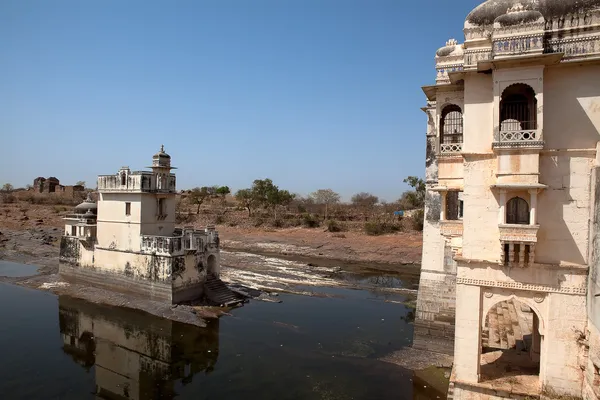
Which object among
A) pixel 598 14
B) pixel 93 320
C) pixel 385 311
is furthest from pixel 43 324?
pixel 598 14

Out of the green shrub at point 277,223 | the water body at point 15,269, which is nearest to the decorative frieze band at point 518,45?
the water body at point 15,269

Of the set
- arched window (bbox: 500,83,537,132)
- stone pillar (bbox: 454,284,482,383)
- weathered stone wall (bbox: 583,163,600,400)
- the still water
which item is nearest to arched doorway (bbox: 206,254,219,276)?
the still water

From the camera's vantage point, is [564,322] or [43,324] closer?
[564,322]

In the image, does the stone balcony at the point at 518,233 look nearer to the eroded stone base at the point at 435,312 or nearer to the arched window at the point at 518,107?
the arched window at the point at 518,107

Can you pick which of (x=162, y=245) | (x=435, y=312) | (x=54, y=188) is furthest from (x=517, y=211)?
(x=54, y=188)

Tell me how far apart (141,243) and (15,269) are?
15.9m

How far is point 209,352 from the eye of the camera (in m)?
15.3

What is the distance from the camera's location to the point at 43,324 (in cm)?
1812

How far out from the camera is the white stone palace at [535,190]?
8.55m

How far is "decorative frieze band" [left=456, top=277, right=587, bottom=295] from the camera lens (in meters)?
8.63

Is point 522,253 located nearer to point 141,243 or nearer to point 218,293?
Answer: point 218,293

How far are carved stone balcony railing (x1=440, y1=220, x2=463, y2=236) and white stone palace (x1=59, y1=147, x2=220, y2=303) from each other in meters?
12.9

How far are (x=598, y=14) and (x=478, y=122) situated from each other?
3311 millimetres

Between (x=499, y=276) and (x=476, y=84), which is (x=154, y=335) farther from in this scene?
(x=476, y=84)
